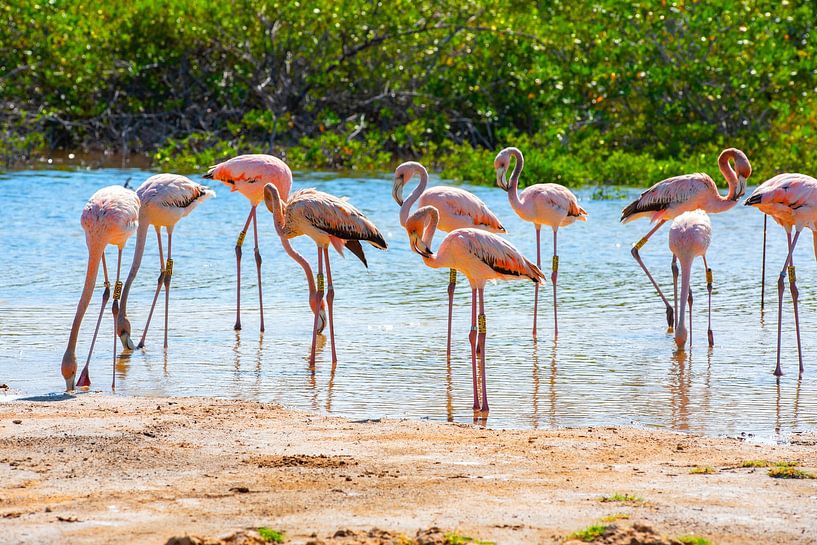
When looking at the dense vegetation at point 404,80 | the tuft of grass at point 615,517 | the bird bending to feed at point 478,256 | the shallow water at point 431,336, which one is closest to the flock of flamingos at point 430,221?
the bird bending to feed at point 478,256

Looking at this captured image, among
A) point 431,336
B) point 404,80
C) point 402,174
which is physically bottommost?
point 431,336

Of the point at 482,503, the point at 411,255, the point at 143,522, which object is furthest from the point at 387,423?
the point at 411,255

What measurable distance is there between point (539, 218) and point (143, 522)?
21.7 feet

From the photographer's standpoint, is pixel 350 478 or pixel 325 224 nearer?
pixel 350 478

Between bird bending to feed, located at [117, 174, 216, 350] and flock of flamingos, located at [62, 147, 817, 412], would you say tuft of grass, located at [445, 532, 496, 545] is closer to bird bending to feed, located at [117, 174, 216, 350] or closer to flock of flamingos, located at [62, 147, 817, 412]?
flock of flamingos, located at [62, 147, 817, 412]

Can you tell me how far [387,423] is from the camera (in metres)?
6.34

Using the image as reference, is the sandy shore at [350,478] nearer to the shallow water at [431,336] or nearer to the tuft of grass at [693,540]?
the tuft of grass at [693,540]

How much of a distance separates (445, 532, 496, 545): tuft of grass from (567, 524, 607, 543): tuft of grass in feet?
0.94

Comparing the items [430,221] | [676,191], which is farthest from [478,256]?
[676,191]

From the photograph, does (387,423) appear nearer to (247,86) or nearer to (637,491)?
(637,491)

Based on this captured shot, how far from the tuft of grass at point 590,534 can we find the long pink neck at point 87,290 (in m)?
3.75

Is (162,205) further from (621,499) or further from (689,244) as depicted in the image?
(621,499)

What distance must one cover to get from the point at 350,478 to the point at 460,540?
106cm

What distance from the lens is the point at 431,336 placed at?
9.28 metres
